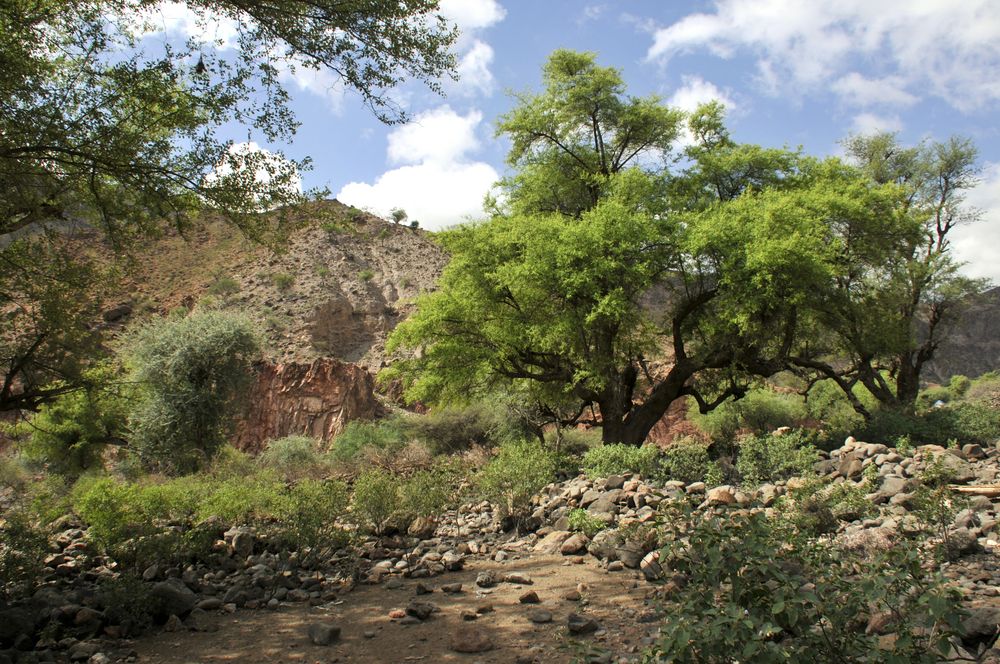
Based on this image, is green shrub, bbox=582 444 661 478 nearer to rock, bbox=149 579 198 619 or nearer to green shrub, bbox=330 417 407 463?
rock, bbox=149 579 198 619

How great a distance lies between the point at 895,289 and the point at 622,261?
9.75 m

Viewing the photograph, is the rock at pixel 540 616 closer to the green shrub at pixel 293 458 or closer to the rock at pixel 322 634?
the rock at pixel 322 634

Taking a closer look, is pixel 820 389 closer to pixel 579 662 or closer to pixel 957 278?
pixel 957 278

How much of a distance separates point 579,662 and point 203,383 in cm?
2006

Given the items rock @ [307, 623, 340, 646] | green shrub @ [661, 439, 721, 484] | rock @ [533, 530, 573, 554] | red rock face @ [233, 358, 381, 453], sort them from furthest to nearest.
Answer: red rock face @ [233, 358, 381, 453]
green shrub @ [661, 439, 721, 484]
rock @ [533, 530, 573, 554]
rock @ [307, 623, 340, 646]

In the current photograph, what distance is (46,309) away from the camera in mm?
8055

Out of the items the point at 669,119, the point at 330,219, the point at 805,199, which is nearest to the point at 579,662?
the point at 330,219

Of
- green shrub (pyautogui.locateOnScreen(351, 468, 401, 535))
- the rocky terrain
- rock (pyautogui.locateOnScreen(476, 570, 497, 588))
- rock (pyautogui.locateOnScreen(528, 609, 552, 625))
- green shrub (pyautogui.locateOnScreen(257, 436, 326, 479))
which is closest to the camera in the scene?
the rocky terrain

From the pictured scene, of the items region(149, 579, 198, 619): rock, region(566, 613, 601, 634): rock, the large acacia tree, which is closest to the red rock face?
the large acacia tree

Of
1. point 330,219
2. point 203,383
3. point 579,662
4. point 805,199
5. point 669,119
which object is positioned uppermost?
point 669,119

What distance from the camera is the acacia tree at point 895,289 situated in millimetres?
17125

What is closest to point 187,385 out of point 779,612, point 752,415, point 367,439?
point 367,439

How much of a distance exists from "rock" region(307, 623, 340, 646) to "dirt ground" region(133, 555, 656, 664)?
0.18 ft

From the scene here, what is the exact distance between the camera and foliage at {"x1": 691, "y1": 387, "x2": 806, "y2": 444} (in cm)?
2403
